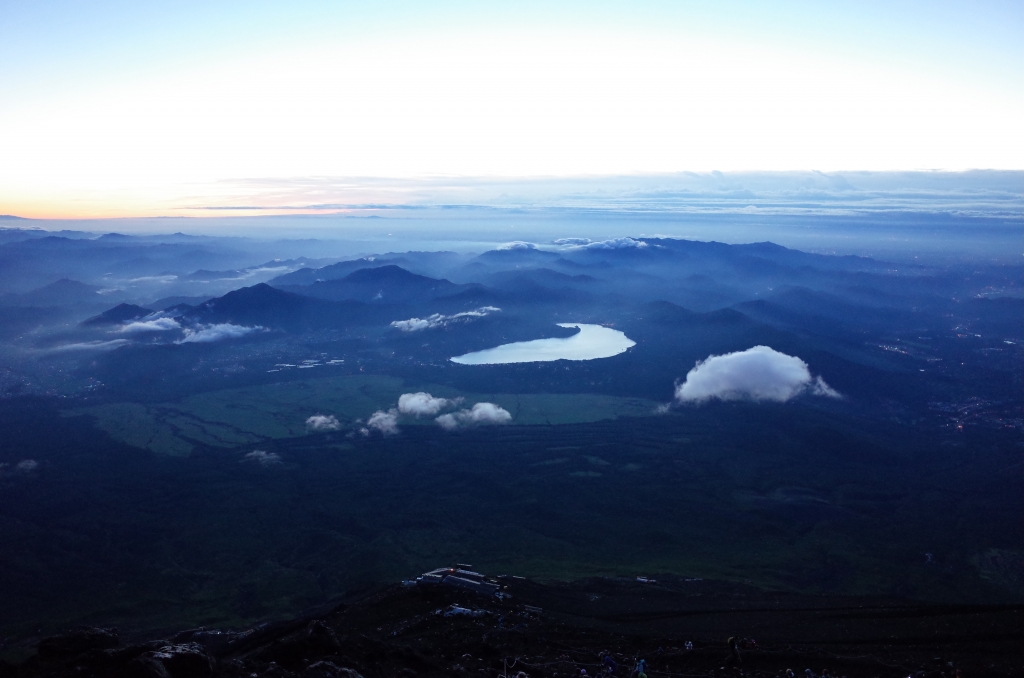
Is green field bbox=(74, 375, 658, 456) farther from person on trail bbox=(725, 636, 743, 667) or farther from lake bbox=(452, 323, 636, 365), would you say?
person on trail bbox=(725, 636, 743, 667)

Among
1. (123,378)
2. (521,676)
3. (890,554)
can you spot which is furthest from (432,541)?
(123,378)

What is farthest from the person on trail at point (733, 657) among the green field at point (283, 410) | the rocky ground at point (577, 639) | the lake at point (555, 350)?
the lake at point (555, 350)

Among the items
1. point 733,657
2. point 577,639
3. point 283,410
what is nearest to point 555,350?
point 283,410

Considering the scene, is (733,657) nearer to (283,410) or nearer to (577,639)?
(577,639)

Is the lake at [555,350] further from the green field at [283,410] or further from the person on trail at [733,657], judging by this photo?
the person on trail at [733,657]

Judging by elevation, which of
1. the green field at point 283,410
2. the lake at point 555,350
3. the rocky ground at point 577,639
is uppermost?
the rocky ground at point 577,639
